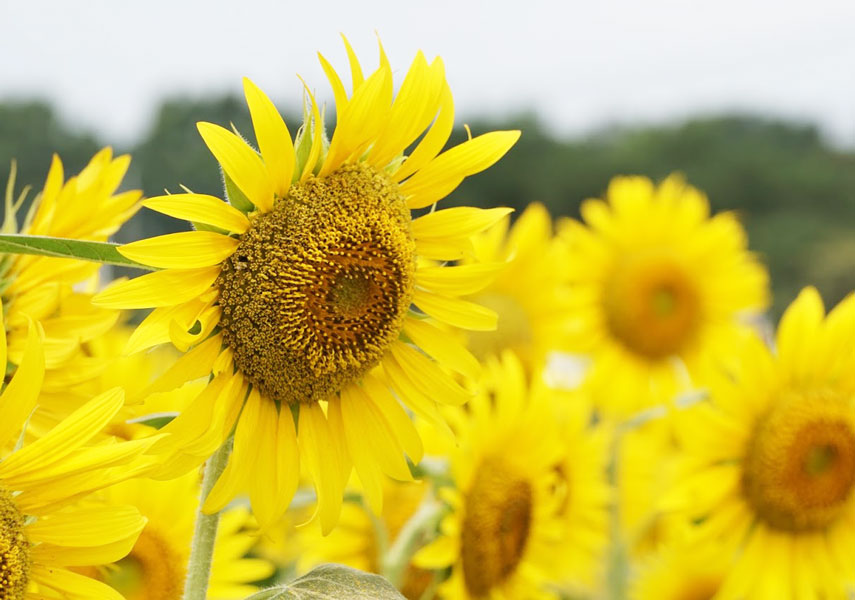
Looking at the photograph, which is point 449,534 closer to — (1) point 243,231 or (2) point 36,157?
(1) point 243,231

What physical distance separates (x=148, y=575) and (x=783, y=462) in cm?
149

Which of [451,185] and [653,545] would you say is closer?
[451,185]

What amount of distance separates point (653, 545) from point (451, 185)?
2.46m

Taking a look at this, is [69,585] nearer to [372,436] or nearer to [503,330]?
[372,436]

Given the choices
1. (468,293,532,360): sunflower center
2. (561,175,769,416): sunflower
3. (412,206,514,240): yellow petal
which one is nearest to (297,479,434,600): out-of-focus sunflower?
(468,293,532,360): sunflower center

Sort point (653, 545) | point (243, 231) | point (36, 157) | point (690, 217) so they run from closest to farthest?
point (243, 231) → point (653, 545) → point (690, 217) → point (36, 157)

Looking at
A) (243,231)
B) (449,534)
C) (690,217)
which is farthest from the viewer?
(690,217)

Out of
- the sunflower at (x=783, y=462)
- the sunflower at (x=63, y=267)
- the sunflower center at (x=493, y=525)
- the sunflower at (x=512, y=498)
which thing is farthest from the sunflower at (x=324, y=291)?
the sunflower at (x=783, y=462)

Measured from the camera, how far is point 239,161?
1.14m

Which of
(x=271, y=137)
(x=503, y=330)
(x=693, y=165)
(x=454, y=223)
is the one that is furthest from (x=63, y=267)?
(x=693, y=165)

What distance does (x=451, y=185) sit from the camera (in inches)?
52.5

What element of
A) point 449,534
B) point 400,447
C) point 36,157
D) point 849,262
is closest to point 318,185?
point 400,447

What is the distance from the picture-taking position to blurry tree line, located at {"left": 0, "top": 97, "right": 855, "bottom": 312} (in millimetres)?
29938

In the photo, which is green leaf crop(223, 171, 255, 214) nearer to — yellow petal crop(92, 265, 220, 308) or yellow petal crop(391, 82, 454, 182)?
yellow petal crop(92, 265, 220, 308)
